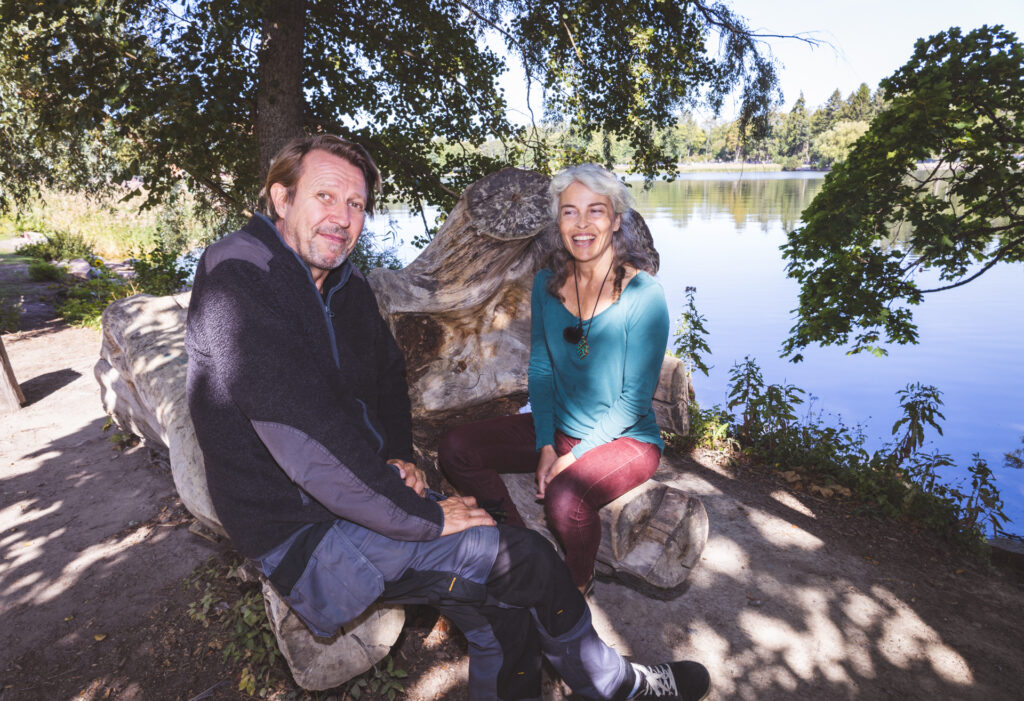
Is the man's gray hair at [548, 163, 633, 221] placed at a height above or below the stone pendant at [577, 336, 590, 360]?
above

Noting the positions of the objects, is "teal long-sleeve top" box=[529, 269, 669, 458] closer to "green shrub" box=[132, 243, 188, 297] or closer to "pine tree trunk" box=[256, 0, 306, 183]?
"pine tree trunk" box=[256, 0, 306, 183]

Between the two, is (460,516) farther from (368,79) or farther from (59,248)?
(59,248)

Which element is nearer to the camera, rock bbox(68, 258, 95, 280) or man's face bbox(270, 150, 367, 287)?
man's face bbox(270, 150, 367, 287)

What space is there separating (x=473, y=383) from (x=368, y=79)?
5121 mm

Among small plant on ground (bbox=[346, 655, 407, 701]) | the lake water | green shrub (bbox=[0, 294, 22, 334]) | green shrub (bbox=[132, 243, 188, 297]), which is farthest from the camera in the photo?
the lake water

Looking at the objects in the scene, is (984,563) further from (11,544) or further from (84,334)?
(84,334)

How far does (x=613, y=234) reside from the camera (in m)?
2.54

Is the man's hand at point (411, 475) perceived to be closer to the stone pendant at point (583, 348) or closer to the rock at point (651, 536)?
the rock at point (651, 536)

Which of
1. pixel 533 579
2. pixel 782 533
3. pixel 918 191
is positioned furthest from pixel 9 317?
pixel 918 191

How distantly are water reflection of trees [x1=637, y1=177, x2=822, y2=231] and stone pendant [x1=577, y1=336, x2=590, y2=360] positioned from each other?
29362 mm

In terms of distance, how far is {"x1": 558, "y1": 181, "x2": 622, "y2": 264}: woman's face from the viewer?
93.7 inches

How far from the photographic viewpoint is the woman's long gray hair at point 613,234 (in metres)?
2.37

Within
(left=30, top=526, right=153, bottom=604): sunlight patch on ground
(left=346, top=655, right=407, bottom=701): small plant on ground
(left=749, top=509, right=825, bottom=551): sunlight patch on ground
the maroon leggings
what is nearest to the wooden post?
(left=30, top=526, right=153, bottom=604): sunlight patch on ground

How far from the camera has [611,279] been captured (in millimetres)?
2504
